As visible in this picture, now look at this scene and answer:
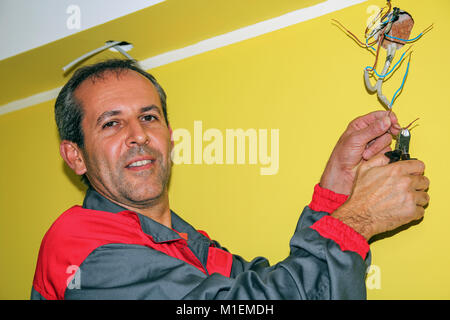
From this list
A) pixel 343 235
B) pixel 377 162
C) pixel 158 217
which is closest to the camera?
pixel 343 235

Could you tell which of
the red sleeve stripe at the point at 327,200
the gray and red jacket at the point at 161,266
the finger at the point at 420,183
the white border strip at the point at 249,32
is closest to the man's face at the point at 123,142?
the gray and red jacket at the point at 161,266

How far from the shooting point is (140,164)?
120 centimetres

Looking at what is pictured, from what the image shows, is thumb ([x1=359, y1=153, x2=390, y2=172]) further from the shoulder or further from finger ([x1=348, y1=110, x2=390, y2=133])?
the shoulder

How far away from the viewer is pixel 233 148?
4.46ft

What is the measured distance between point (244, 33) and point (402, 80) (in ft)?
1.65

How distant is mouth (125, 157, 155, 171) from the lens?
1.18 m

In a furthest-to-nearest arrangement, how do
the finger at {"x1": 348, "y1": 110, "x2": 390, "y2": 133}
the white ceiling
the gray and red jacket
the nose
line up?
the white ceiling, the nose, the finger at {"x1": 348, "y1": 110, "x2": 390, "y2": 133}, the gray and red jacket

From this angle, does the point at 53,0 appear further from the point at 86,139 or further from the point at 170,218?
the point at 170,218

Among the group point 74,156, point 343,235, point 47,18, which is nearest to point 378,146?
point 343,235

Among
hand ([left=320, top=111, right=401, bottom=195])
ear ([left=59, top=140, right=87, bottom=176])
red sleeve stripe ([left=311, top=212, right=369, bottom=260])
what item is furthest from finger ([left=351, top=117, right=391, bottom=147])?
ear ([left=59, top=140, right=87, bottom=176])

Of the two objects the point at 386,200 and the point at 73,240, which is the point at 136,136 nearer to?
the point at 73,240

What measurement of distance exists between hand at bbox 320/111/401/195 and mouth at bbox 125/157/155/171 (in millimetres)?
448

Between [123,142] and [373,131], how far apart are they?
62 cm

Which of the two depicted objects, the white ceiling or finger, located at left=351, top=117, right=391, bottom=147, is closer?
finger, located at left=351, top=117, right=391, bottom=147
